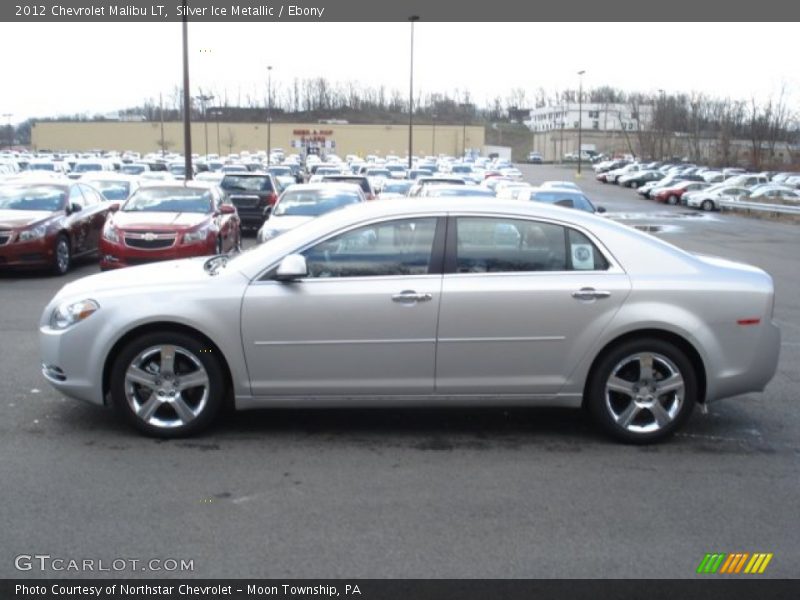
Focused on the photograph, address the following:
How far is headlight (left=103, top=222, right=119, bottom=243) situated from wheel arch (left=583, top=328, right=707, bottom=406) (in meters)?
9.27

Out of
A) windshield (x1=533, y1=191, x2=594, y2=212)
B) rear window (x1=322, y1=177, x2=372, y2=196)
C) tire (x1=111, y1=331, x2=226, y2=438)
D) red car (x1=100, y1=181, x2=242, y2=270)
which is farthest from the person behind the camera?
rear window (x1=322, y1=177, x2=372, y2=196)

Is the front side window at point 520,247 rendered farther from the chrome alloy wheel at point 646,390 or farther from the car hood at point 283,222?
the car hood at point 283,222

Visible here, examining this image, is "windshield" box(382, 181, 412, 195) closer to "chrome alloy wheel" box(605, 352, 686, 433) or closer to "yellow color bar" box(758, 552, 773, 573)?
"chrome alloy wheel" box(605, 352, 686, 433)

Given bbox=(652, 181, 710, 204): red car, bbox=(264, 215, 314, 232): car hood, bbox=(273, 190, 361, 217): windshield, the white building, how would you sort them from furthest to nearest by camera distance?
the white building, bbox=(652, 181, 710, 204): red car, bbox=(273, 190, 361, 217): windshield, bbox=(264, 215, 314, 232): car hood

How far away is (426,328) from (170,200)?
10.4 meters

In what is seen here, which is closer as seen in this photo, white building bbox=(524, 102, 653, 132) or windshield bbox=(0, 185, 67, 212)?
windshield bbox=(0, 185, 67, 212)

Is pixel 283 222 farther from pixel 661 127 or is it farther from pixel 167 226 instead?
pixel 661 127

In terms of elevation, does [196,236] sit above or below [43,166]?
below

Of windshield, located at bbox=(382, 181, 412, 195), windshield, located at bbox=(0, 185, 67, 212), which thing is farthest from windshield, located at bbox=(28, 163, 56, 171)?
windshield, located at bbox=(0, 185, 67, 212)

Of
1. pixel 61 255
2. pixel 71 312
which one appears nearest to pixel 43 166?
pixel 61 255

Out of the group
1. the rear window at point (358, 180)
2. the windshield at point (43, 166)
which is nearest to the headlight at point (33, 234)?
the rear window at point (358, 180)

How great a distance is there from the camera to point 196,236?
13.5m

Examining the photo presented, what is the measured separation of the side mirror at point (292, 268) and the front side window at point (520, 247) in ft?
3.40

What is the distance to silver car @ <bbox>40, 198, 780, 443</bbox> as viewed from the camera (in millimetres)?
5617
